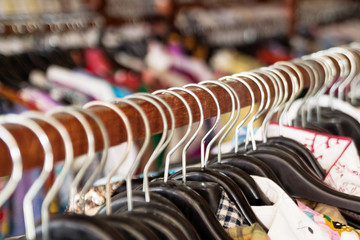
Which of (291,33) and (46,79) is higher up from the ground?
(291,33)

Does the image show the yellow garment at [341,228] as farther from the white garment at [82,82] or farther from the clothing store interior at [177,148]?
the white garment at [82,82]

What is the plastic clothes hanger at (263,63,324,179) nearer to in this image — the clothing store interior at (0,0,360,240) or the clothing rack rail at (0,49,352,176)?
the clothing store interior at (0,0,360,240)

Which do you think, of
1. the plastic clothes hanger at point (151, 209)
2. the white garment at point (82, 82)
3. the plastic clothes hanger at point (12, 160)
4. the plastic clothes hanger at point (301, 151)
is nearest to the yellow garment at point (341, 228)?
the plastic clothes hanger at point (301, 151)

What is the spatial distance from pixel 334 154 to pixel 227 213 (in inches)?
10.5

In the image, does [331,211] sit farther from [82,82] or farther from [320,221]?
[82,82]

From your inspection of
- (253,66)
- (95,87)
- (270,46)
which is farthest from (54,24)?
(270,46)

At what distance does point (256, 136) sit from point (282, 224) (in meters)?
0.22

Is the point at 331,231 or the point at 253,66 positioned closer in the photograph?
the point at 331,231

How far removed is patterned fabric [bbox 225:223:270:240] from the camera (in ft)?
1.60

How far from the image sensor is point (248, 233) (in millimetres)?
498

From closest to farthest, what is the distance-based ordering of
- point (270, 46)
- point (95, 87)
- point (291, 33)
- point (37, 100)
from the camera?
point (37, 100) < point (95, 87) < point (270, 46) < point (291, 33)

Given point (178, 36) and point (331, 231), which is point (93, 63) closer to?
point (178, 36)

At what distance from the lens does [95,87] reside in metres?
1.37

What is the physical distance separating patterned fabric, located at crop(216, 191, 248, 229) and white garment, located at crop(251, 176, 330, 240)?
41 millimetres
